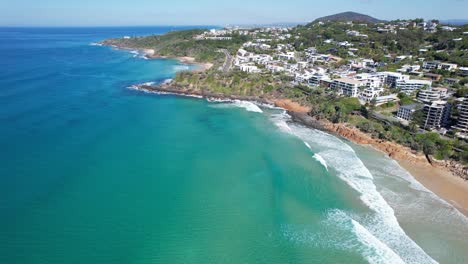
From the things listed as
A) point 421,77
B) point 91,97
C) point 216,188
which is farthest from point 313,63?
point 216,188

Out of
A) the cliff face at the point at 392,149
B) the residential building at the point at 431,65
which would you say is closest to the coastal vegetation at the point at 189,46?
the residential building at the point at 431,65

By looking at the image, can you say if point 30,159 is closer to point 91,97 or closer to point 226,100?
point 91,97

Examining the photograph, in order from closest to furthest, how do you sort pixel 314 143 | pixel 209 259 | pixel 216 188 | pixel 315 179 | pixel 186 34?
pixel 209 259 < pixel 216 188 < pixel 315 179 < pixel 314 143 < pixel 186 34

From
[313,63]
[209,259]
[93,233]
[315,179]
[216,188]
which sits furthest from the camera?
[313,63]

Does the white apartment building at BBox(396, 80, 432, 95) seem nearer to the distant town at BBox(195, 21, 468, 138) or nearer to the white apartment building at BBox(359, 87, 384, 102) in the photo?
the distant town at BBox(195, 21, 468, 138)

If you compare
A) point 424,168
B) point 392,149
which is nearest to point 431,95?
point 392,149

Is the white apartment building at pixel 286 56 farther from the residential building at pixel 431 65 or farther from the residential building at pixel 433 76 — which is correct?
the residential building at pixel 433 76

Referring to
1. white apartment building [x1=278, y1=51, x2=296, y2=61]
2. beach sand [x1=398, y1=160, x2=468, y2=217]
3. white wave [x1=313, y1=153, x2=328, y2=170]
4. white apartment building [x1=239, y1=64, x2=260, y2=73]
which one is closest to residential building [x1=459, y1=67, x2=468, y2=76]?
white apartment building [x1=278, y1=51, x2=296, y2=61]
